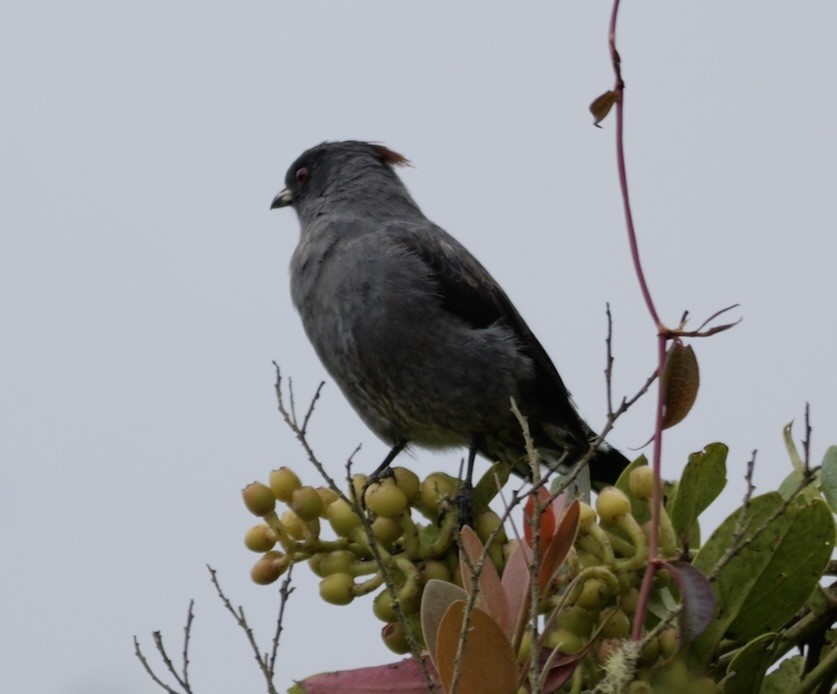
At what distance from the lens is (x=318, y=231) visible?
16.2ft

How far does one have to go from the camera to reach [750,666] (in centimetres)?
194

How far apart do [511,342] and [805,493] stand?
2.25 meters

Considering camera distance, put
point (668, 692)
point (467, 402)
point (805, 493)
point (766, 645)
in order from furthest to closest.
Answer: point (467, 402) → point (805, 493) → point (766, 645) → point (668, 692)

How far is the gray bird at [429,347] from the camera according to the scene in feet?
14.1

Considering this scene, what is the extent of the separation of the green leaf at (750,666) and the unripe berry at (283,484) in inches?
32.4

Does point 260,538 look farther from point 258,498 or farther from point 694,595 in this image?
point 694,595

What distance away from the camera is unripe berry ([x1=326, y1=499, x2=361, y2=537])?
2.31 m

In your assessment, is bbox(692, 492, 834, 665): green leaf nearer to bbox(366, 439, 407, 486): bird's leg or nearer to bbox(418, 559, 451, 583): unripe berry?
bbox(418, 559, 451, 583): unripe berry

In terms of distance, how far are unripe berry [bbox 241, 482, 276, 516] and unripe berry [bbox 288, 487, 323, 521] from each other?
0.04m

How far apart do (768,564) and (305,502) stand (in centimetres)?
81

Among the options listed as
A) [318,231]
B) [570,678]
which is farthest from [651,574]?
[318,231]

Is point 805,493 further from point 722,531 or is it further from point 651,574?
point 651,574

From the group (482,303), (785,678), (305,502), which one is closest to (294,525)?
(305,502)

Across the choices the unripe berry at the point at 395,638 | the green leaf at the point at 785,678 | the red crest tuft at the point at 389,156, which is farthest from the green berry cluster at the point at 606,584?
the red crest tuft at the point at 389,156
